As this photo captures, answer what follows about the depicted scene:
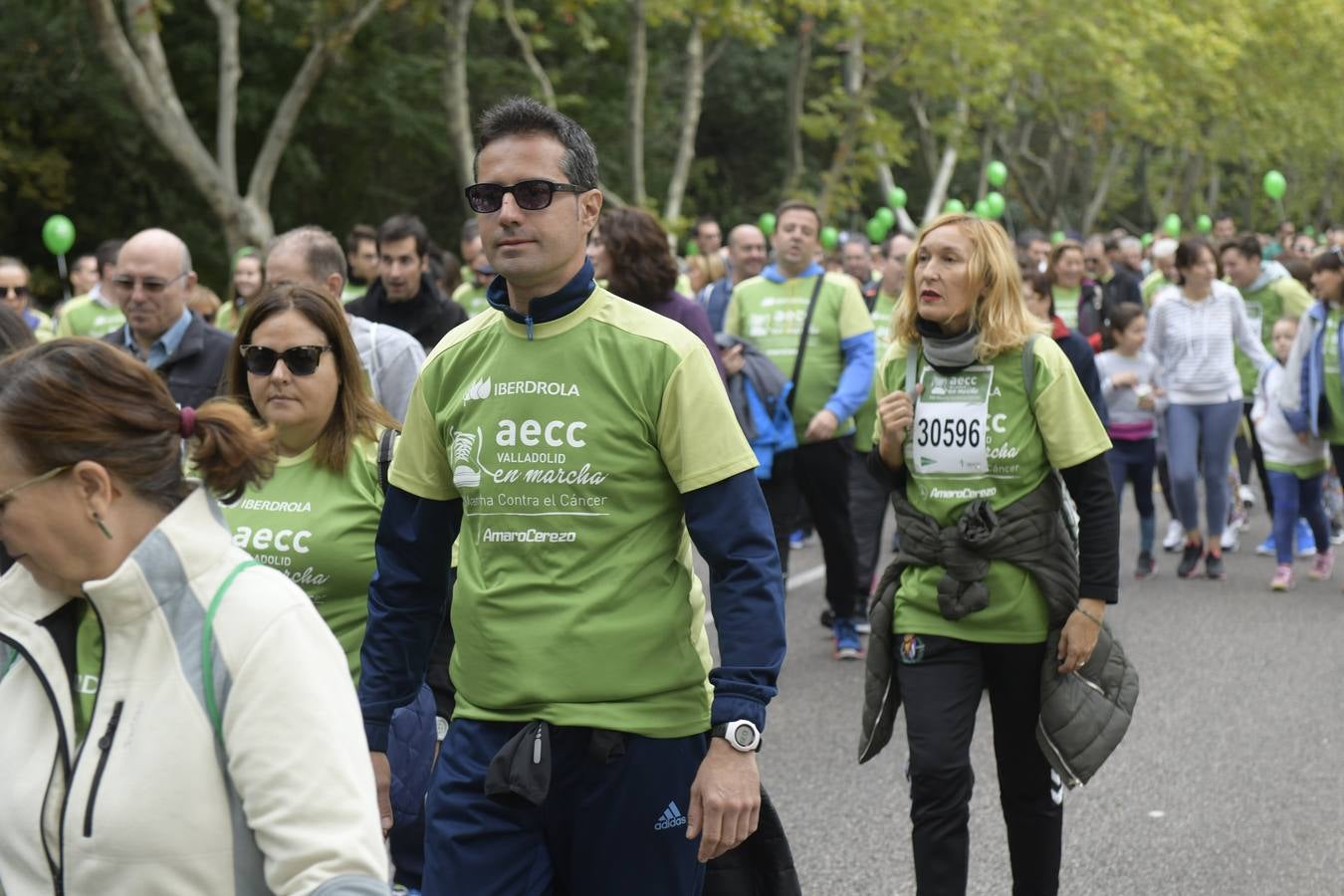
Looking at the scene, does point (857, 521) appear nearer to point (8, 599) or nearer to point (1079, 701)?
point (1079, 701)

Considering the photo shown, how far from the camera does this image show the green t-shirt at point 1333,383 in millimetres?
11133

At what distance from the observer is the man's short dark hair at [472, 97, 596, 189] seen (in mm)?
3406

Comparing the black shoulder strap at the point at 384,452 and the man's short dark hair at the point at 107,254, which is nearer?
the black shoulder strap at the point at 384,452

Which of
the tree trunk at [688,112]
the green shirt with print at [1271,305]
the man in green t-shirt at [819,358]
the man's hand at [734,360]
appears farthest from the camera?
the tree trunk at [688,112]

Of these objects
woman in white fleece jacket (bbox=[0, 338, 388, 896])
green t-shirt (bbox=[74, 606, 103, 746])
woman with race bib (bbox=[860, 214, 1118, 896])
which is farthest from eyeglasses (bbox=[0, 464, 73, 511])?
woman with race bib (bbox=[860, 214, 1118, 896])

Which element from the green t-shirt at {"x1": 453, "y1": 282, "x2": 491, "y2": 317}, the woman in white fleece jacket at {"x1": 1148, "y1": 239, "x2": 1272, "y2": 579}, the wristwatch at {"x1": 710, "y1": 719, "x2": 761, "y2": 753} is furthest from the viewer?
the green t-shirt at {"x1": 453, "y1": 282, "x2": 491, "y2": 317}

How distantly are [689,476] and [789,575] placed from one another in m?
8.48

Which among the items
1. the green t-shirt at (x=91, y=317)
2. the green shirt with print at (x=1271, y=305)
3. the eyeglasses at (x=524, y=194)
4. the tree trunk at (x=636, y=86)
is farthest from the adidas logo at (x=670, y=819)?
the tree trunk at (x=636, y=86)

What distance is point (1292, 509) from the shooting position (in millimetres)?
11477

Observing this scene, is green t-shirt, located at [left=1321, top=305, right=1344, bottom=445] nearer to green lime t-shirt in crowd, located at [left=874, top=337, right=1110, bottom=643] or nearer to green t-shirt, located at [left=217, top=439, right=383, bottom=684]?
green lime t-shirt in crowd, located at [left=874, top=337, right=1110, bottom=643]

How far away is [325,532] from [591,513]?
1.28m

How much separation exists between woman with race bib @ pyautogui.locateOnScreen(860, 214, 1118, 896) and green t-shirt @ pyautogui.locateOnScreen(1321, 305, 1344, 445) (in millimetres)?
6780

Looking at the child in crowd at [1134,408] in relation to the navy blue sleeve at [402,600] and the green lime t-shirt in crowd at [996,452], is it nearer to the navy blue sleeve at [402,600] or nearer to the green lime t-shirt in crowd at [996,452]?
the green lime t-shirt in crowd at [996,452]

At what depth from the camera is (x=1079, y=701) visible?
4.69 m
